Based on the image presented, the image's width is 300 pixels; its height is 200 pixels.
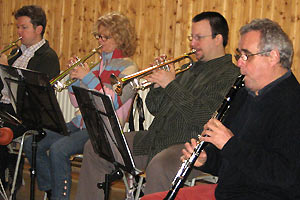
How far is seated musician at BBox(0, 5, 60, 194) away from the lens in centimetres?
383

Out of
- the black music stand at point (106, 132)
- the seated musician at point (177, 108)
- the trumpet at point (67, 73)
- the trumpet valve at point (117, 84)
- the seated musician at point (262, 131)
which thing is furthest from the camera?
the trumpet at point (67, 73)

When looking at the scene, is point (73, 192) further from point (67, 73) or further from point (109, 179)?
point (109, 179)

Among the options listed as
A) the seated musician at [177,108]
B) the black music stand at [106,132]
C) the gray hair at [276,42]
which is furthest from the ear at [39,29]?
the gray hair at [276,42]

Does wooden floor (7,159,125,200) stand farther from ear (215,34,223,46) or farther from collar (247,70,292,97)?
collar (247,70,292,97)

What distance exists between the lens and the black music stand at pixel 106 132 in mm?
2320

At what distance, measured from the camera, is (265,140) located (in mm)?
1846

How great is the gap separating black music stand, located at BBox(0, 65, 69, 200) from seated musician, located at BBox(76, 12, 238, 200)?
324mm

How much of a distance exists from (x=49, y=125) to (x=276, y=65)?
5.39 ft

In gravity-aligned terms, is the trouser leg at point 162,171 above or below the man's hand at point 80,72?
below

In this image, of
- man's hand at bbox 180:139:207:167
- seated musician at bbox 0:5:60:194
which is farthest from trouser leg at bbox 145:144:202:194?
seated musician at bbox 0:5:60:194

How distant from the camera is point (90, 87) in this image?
3.23m

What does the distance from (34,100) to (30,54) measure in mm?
1081

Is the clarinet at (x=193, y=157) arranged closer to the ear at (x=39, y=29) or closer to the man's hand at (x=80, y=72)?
the man's hand at (x=80, y=72)

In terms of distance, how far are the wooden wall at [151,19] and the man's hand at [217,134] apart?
2090 mm
